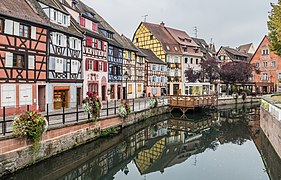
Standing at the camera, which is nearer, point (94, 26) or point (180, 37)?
point (94, 26)

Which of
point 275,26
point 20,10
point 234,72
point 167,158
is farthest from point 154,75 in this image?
point 167,158

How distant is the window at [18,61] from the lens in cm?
1742

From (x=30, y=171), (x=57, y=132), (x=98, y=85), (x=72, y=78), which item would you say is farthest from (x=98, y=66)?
(x=30, y=171)

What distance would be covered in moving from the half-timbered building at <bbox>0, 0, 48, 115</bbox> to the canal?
18.0ft

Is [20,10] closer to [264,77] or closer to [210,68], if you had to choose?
[210,68]

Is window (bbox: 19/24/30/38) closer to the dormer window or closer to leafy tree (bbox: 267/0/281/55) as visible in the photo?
the dormer window

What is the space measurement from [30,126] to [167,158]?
8.38m

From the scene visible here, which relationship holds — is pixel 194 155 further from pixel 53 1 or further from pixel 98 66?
pixel 53 1

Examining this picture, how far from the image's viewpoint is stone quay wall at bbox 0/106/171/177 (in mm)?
10500

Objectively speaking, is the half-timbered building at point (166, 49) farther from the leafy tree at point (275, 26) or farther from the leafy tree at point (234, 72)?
the leafy tree at point (275, 26)

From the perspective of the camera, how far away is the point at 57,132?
13.5 meters

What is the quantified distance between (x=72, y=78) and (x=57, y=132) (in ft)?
36.2

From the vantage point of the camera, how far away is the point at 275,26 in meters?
19.7

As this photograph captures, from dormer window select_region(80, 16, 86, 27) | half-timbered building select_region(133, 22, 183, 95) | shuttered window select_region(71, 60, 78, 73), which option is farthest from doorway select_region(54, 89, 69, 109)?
half-timbered building select_region(133, 22, 183, 95)
